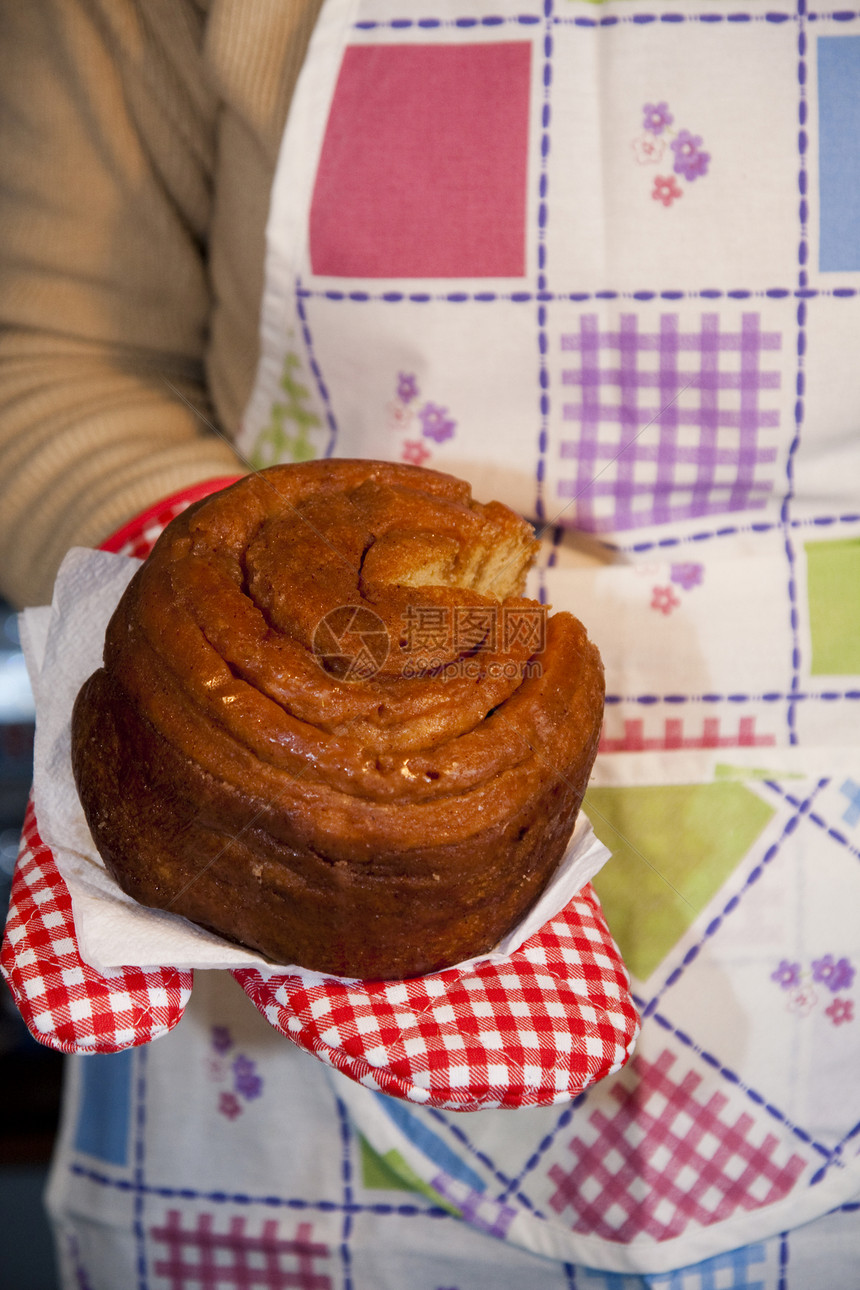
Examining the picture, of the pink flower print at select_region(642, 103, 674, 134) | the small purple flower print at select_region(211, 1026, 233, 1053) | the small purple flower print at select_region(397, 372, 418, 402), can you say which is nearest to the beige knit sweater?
the small purple flower print at select_region(397, 372, 418, 402)

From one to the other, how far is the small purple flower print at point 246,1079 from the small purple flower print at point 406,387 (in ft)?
2.75

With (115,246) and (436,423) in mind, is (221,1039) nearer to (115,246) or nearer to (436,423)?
(436,423)

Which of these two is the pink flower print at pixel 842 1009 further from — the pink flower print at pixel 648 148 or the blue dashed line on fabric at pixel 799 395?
the pink flower print at pixel 648 148

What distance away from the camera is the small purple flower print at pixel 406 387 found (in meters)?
1.12

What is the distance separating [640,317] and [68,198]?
2.45 ft

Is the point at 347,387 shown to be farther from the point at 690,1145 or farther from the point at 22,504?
the point at 690,1145

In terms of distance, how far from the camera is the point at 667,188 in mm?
1036

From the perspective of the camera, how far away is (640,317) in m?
1.06

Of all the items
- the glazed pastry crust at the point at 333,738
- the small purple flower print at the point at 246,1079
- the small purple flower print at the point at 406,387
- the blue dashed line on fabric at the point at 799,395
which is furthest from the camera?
the small purple flower print at the point at 246,1079

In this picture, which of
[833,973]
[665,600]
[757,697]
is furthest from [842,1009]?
[665,600]

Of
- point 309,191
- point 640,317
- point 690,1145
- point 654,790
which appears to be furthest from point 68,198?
point 690,1145

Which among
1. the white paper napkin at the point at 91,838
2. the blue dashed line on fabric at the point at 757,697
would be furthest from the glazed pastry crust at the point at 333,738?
the blue dashed line on fabric at the point at 757,697

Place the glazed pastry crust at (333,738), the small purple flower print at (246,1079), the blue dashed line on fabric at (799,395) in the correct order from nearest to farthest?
1. the glazed pastry crust at (333,738)
2. the blue dashed line on fabric at (799,395)
3. the small purple flower print at (246,1079)

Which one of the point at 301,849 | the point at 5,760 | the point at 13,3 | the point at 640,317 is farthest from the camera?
the point at 5,760
